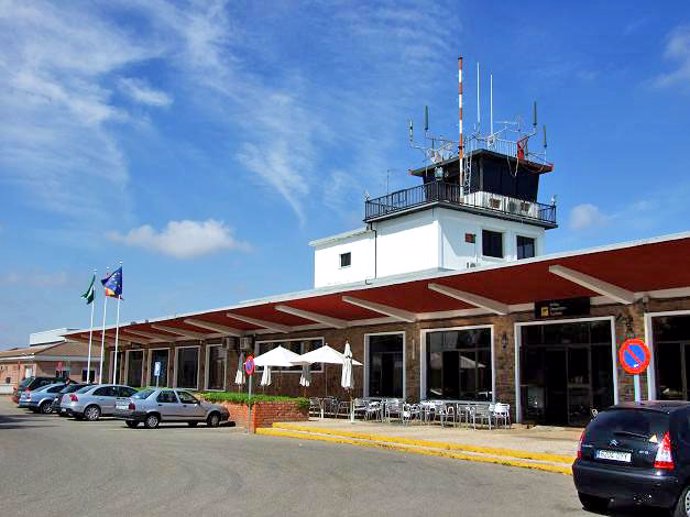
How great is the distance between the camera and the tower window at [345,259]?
134ft

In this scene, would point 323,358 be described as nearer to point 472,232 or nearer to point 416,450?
point 416,450

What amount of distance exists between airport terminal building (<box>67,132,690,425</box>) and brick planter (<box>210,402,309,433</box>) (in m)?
3.79

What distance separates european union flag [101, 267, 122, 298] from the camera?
39812mm

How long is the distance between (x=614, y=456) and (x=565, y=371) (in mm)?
12086

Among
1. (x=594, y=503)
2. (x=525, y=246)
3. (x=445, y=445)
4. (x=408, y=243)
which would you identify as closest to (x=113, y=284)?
(x=408, y=243)

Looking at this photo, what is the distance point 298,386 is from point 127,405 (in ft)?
30.1

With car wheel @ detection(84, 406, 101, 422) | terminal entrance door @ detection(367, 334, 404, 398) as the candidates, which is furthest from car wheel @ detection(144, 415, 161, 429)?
terminal entrance door @ detection(367, 334, 404, 398)

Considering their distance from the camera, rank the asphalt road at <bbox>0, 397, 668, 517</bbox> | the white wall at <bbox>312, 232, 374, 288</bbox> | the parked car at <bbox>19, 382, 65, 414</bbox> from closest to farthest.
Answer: the asphalt road at <bbox>0, 397, 668, 517</bbox>
the parked car at <bbox>19, 382, 65, 414</bbox>
the white wall at <bbox>312, 232, 374, 288</bbox>

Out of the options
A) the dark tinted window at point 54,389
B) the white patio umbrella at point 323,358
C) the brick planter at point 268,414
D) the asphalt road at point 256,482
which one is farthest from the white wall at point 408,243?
the asphalt road at point 256,482

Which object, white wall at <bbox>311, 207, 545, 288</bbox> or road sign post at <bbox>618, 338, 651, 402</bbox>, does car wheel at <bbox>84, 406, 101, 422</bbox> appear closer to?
white wall at <bbox>311, 207, 545, 288</bbox>

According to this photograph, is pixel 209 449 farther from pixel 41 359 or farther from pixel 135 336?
pixel 41 359

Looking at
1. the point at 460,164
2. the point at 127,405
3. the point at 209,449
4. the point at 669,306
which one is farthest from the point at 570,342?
the point at 460,164

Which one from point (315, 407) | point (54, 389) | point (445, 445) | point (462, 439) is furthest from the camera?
point (54, 389)

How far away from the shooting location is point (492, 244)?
128 feet
